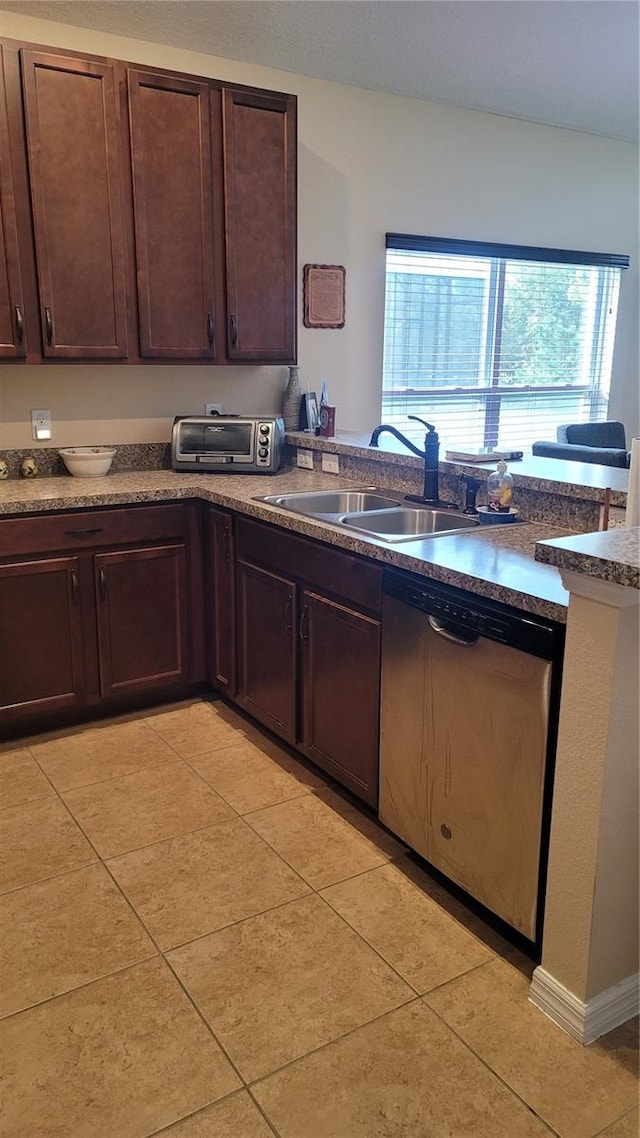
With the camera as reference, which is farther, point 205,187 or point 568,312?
point 568,312

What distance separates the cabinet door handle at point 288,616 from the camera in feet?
9.14

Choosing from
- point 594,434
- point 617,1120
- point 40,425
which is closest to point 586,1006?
point 617,1120

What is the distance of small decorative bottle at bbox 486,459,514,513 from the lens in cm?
256

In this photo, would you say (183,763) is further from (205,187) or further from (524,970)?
(205,187)

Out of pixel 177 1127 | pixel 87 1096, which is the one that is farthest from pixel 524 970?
pixel 87 1096

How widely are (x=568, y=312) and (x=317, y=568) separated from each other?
348 cm

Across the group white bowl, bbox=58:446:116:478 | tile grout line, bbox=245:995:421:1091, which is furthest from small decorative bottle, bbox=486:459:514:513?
white bowl, bbox=58:446:116:478

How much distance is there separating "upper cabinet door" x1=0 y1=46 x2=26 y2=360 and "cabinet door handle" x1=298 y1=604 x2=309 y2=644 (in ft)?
4.70

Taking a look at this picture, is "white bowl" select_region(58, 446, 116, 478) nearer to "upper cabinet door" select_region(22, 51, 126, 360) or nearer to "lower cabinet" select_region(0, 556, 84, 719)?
"upper cabinet door" select_region(22, 51, 126, 360)

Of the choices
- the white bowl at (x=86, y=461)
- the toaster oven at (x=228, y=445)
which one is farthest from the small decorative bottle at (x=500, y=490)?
the white bowl at (x=86, y=461)

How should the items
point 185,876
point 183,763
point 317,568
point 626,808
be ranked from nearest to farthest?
point 626,808 < point 185,876 < point 317,568 < point 183,763

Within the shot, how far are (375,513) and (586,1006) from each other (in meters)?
1.59

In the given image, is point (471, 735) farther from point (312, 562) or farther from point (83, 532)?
point (83, 532)

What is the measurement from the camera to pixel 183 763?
9.74 feet
